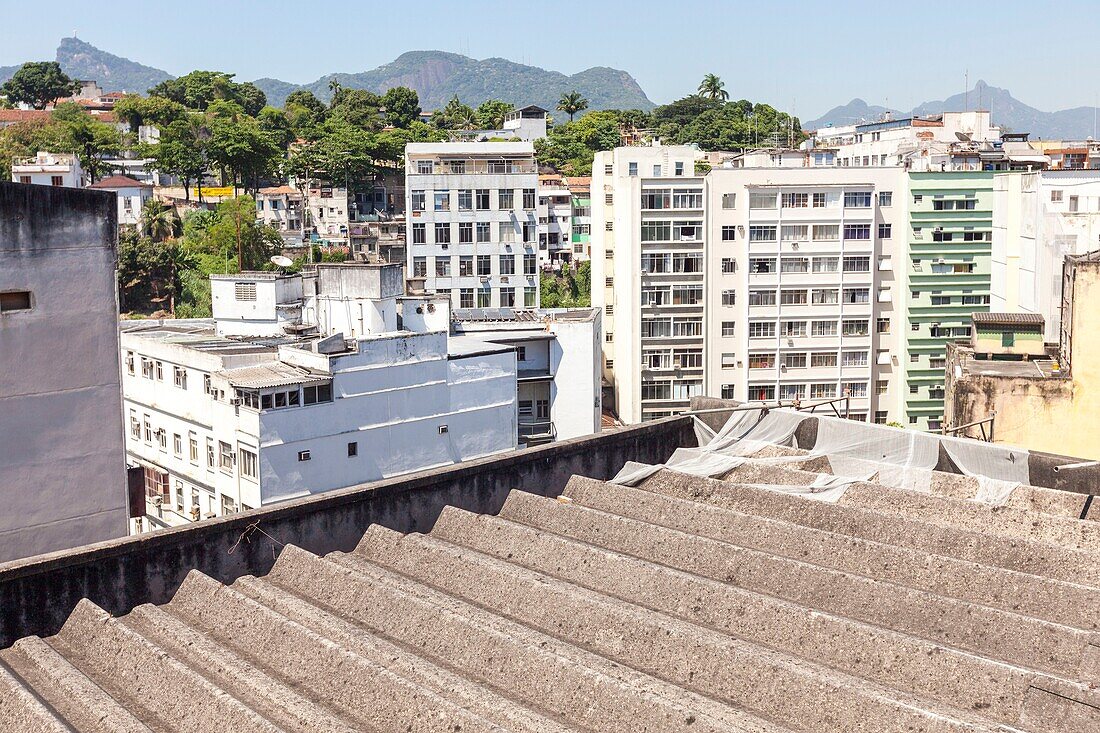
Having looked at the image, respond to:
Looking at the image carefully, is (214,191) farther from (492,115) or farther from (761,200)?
(761,200)

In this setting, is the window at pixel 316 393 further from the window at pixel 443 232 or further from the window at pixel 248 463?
the window at pixel 443 232

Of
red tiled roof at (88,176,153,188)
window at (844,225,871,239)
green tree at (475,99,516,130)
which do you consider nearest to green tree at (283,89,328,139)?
green tree at (475,99,516,130)

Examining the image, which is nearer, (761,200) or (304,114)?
(761,200)

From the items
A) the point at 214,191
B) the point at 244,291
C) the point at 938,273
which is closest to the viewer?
the point at 244,291

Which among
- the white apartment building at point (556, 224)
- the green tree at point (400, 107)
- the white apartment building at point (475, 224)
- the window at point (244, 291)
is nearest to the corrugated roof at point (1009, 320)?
the window at point (244, 291)

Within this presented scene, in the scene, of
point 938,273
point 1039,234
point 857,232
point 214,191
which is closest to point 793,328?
point 857,232

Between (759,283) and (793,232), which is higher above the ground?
(793,232)

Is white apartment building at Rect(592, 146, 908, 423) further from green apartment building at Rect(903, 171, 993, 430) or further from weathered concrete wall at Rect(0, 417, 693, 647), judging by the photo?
weathered concrete wall at Rect(0, 417, 693, 647)

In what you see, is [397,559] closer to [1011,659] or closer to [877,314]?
[1011,659]
